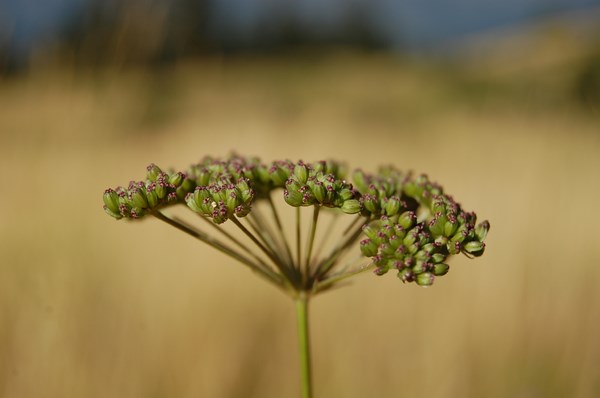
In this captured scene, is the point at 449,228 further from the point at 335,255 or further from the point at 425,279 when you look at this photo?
the point at 335,255

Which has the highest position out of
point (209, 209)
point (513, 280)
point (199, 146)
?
point (199, 146)

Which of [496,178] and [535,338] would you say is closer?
[535,338]

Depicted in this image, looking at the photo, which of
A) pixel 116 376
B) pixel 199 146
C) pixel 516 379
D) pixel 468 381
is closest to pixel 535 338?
pixel 516 379

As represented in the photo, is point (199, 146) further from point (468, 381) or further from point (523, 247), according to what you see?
point (468, 381)

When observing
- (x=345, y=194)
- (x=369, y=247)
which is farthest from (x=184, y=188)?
(x=369, y=247)

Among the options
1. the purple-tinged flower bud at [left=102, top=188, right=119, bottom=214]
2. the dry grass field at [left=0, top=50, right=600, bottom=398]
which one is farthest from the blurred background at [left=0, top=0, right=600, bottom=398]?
the purple-tinged flower bud at [left=102, top=188, right=119, bottom=214]

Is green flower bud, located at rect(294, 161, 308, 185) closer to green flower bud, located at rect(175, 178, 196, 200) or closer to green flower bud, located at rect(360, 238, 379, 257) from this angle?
green flower bud, located at rect(360, 238, 379, 257)
